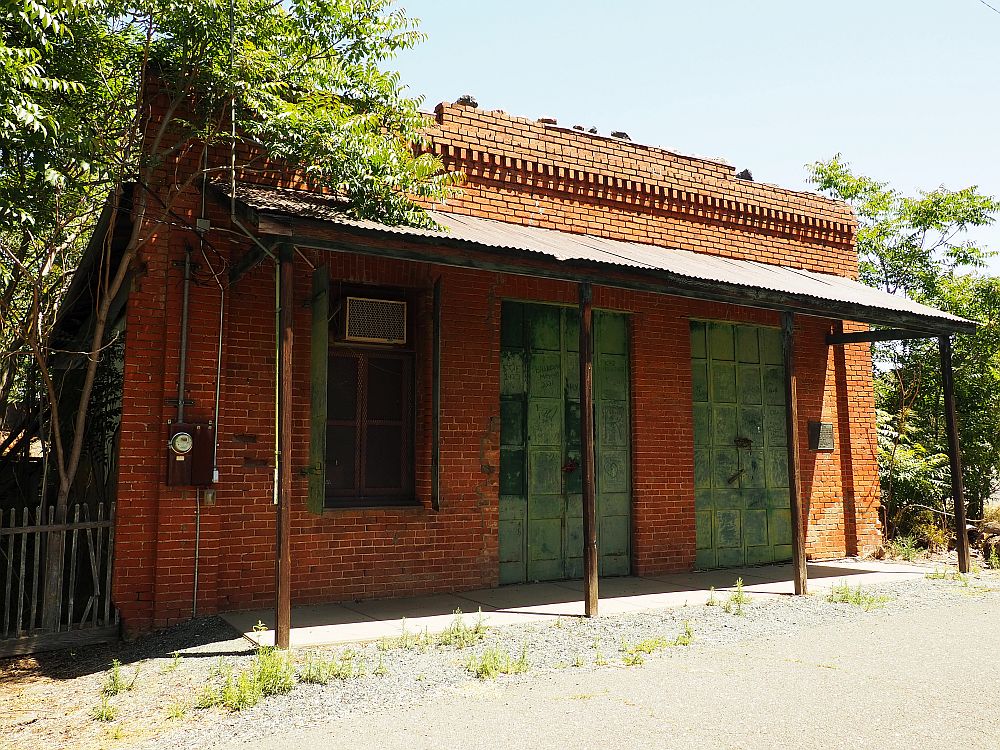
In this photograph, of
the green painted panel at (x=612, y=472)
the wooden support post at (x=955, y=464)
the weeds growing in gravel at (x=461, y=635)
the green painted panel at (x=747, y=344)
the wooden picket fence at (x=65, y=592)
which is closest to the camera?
the weeds growing in gravel at (x=461, y=635)

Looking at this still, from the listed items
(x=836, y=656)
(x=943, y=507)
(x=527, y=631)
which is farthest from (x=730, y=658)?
(x=943, y=507)

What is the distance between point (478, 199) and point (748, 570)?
5521mm

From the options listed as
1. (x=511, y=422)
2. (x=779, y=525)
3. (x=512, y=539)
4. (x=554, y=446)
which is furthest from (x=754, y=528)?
(x=511, y=422)

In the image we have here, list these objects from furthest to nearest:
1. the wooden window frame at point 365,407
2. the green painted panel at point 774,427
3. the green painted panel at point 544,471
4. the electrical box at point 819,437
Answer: the electrical box at point 819,437, the green painted panel at point 774,427, the green painted panel at point 544,471, the wooden window frame at point 365,407

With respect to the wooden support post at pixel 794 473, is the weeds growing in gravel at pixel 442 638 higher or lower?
lower

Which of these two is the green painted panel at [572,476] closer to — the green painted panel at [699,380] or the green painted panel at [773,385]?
the green painted panel at [699,380]

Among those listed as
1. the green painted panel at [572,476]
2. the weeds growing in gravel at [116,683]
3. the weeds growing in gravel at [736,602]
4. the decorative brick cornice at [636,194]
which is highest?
the decorative brick cornice at [636,194]

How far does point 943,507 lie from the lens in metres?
12.9

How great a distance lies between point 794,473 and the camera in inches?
323

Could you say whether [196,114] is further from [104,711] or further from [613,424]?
[613,424]

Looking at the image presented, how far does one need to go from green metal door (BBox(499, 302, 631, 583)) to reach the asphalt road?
2.85 m

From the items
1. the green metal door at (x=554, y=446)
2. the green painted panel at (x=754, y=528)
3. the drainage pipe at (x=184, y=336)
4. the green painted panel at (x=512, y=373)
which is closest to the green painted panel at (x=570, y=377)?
the green metal door at (x=554, y=446)

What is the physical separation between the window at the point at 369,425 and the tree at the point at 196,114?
1734mm

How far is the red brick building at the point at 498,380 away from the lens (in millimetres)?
6625
